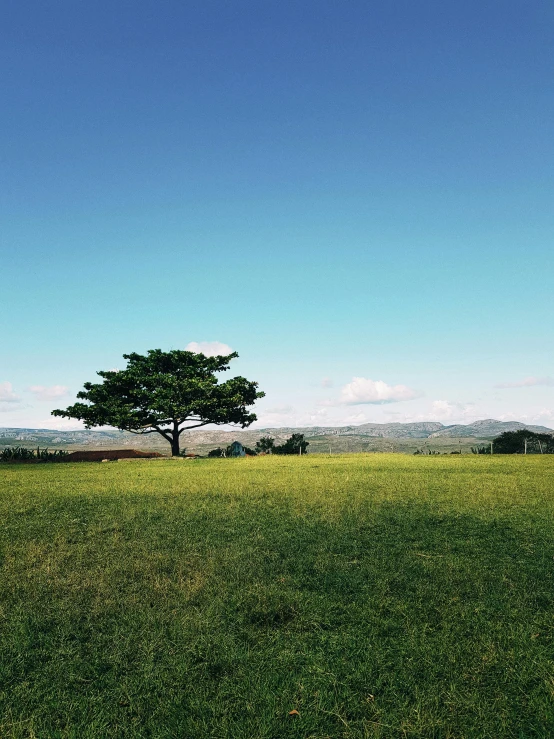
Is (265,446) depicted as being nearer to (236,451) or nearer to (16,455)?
(236,451)

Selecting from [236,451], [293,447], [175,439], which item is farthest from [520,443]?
[175,439]

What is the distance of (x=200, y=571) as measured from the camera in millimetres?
6785

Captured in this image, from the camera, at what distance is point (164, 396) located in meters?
40.5

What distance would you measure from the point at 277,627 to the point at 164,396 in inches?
1448

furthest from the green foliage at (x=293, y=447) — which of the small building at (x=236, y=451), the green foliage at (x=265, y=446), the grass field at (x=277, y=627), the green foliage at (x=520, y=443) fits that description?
the grass field at (x=277, y=627)

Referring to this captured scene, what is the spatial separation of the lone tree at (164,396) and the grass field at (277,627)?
102ft

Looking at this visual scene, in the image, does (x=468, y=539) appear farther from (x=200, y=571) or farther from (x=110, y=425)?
(x=110, y=425)

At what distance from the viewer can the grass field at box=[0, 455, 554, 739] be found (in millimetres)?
3602

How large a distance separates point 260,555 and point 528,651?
4127 mm

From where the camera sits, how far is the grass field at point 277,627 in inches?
142

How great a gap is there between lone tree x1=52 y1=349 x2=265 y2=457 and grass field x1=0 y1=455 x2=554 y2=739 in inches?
1220

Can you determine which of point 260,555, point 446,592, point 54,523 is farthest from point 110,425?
point 446,592

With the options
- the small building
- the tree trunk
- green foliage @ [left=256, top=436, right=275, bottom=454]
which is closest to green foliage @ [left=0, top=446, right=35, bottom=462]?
the tree trunk

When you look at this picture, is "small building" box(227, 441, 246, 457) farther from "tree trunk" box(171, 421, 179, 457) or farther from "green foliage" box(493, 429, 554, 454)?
"green foliage" box(493, 429, 554, 454)
